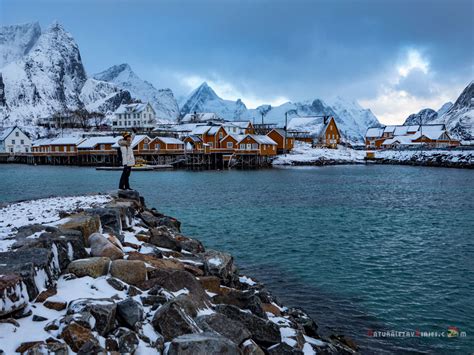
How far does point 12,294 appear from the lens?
197 inches

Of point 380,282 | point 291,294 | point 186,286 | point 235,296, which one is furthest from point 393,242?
point 186,286

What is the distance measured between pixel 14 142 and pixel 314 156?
8413 cm

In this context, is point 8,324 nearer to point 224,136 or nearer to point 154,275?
point 154,275

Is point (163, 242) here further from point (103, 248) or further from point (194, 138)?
point (194, 138)

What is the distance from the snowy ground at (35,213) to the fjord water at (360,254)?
19.1 ft

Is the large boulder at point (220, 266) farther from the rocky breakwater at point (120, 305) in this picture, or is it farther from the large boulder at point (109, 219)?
the large boulder at point (109, 219)

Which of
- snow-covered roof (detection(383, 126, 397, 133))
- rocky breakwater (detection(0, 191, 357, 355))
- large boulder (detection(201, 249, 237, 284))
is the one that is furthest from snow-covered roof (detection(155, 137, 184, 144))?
snow-covered roof (detection(383, 126, 397, 133))

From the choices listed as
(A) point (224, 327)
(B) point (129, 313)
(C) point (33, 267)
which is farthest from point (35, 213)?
(A) point (224, 327)

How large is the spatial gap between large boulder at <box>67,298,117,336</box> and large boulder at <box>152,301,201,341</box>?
61 cm

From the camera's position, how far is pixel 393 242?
17250 mm

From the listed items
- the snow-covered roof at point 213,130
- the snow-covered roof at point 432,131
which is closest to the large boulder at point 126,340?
the snow-covered roof at point 213,130

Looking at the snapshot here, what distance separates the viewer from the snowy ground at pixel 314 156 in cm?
8469

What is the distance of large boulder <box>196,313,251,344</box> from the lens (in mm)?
5734

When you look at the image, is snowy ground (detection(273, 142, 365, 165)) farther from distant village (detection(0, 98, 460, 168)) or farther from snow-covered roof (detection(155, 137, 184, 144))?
snow-covered roof (detection(155, 137, 184, 144))
